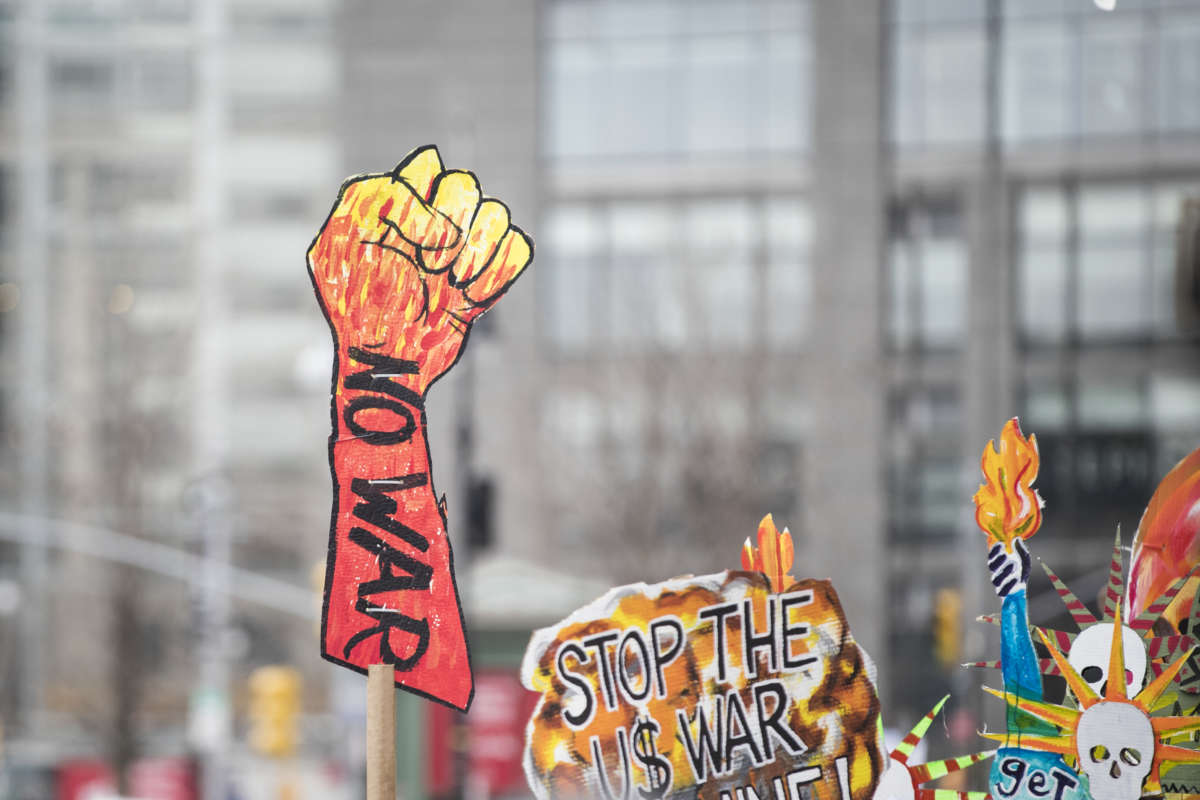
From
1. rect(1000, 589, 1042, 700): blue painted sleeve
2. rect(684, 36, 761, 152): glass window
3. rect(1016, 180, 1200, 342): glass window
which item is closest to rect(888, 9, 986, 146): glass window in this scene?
rect(1016, 180, 1200, 342): glass window

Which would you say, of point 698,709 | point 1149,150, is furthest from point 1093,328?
point 698,709

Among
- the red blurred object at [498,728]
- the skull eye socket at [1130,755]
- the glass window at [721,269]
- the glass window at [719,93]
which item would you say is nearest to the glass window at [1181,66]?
the glass window at [719,93]

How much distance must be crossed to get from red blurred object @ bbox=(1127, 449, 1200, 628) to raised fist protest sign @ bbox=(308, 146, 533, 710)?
2423 millimetres

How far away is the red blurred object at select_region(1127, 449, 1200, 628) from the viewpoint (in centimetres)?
529

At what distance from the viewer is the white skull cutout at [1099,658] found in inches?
198

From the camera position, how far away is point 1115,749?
502cm

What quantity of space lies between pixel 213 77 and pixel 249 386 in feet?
34.7

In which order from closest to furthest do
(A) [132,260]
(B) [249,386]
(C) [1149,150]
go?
(C) [1149,150] < (A) [132,260] < (B) [249,386]

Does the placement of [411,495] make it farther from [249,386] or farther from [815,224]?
[249,386]

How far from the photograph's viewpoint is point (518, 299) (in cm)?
3306

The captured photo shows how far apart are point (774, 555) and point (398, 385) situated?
55.3 inches

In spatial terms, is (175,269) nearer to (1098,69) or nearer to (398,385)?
(1098,69)

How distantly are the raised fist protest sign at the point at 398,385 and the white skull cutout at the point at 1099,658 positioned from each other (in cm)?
206

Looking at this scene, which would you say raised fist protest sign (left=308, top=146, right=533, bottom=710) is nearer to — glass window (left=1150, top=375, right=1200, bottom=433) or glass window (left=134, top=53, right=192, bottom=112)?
glass window (left=1150, top=375, right=1200, bottom=433)
